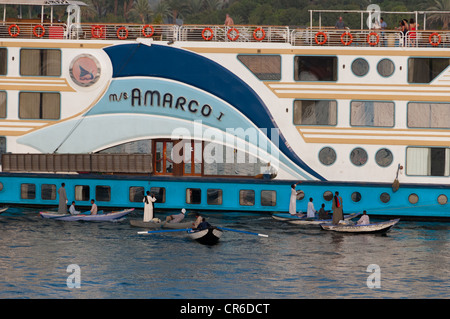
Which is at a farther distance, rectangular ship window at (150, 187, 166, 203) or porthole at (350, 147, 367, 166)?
rectangular ship window at (150, 187, 166, 203)

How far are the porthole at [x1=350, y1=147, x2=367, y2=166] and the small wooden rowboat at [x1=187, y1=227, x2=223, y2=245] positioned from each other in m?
8.59

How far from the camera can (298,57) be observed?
3991 cm

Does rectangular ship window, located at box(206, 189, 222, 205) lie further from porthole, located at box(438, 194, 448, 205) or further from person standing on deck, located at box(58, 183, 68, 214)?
porthole, located at box(438, 194, 448, 205)

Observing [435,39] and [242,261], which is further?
[435,39]

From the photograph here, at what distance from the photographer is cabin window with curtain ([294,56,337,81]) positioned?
39812 millimetres

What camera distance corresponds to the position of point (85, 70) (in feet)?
134

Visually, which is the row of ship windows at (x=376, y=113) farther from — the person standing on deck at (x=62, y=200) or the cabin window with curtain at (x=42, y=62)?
the cabin window with curtain at (x=42, y=62)

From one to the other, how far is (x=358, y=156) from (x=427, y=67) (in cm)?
568

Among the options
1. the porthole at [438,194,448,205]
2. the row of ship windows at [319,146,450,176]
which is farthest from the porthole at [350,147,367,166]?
the porthole at [438,194,448,205]

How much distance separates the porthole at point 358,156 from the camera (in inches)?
1558

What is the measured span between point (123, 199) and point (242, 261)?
10346mm

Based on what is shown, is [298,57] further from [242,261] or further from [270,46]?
[242,261]

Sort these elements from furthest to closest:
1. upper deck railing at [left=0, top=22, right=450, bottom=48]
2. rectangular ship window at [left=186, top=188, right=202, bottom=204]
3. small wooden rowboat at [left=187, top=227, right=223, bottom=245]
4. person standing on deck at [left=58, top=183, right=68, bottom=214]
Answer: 1. rectangular ship window at [left=186, top=188, right=202, bottom=204]
2. upper deck railing at [left=0, top=22, right=450, bottom=48]
3. person standing on deck at [left=58, top=183, right=68, bottom=214]
4. small wooden rowboat at [left=187, top=227, right=223, bottom=245]

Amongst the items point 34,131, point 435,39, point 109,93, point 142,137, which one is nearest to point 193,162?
point 142,137
